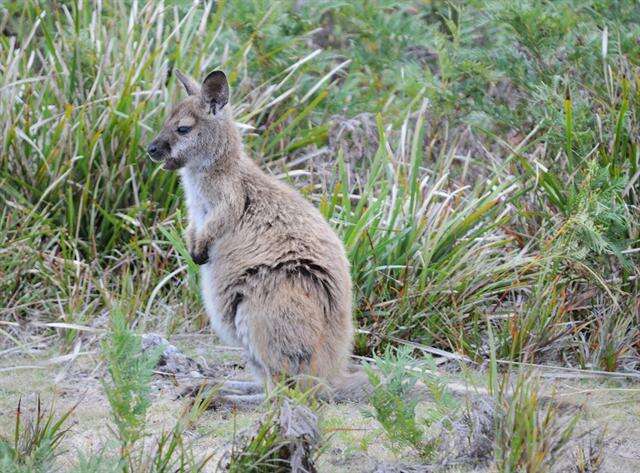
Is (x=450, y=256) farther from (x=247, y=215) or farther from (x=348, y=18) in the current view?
(x=348, y=18)

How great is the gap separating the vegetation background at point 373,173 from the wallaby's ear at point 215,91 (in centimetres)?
83

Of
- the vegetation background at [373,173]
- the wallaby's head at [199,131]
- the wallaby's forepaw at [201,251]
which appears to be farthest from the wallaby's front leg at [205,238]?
the vegetation background at [373,173]

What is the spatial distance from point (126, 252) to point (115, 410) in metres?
3.12

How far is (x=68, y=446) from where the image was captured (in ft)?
15.4

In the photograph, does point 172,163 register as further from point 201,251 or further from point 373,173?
point 373,173

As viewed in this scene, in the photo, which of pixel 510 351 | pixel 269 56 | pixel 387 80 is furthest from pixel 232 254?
pixel 387 80

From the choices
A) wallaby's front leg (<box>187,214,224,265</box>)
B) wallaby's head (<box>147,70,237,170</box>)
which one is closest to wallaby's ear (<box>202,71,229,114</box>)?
wallaby's head (<box>147,70,237,170</box>)

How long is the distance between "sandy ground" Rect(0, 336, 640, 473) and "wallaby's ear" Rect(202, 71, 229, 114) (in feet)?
4.83

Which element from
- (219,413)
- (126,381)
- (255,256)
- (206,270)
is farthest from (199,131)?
(126,381)

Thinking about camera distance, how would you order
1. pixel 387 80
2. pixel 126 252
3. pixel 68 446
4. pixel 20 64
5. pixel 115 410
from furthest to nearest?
pixel 387 80 < pixel 20 64 < pixel 126 252 < pixel 68 446 < pixel 115 410

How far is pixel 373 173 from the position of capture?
22.2 ft

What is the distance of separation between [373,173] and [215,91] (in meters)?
1.39

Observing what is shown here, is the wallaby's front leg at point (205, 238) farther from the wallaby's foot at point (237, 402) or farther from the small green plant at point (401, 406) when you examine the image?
the small green plant at point (401, 406)

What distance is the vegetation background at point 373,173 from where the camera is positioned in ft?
20.0
